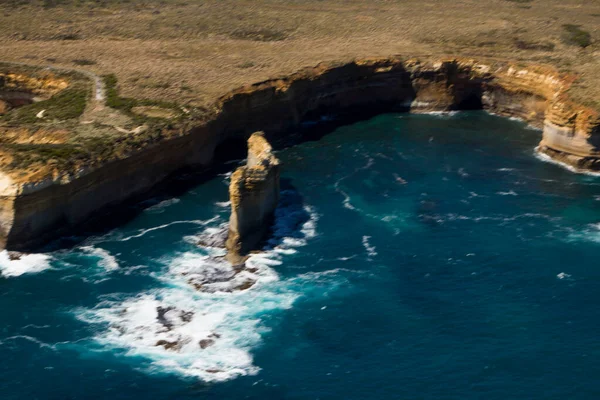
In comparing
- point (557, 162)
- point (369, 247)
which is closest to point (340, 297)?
point (369, 247)

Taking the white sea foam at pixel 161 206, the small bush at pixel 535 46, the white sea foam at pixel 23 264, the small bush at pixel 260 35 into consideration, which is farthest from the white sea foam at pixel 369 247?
the small bush at pixel 535 46

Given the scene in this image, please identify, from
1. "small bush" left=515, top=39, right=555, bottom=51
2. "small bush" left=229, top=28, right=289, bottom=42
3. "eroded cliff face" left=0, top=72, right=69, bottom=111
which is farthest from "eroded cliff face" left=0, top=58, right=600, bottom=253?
"eroded cliff face" left=0, top=72, right=69, bottom=111

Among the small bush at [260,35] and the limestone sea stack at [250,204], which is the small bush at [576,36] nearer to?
the small bush at [260,35]

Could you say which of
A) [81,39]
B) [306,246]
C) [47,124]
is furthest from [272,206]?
[81,39]

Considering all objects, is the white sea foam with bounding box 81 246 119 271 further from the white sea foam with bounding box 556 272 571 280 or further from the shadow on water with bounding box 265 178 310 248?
the white sea foam with bounding box 556 272 571 280

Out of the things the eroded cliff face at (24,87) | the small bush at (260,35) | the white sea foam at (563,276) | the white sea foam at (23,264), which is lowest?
the white sea foam at (23,264)

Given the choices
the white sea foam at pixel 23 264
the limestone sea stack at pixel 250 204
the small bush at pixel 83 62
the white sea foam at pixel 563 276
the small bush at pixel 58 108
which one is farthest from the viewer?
the small bush at pixel 83 62

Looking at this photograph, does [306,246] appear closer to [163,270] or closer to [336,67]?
[163,270]
